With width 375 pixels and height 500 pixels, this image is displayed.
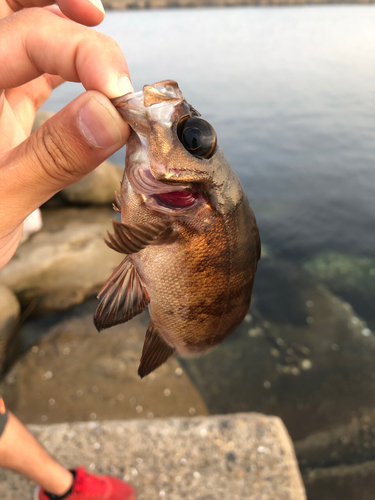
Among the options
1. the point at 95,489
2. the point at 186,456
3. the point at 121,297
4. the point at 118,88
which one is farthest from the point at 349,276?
the point at 118,88

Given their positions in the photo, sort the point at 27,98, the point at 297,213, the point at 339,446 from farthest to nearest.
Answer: the point at 297,213 → the point at 339,446 → the point at 27,98

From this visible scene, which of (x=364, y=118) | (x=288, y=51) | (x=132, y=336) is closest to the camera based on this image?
(x=132, y=336)

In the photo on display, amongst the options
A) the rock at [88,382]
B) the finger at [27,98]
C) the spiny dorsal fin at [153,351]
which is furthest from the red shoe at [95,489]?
the finger at [27,98]

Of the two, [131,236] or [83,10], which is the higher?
[83,10]

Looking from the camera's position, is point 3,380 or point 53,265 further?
point 53,265

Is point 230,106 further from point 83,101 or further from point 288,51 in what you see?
point 288,51

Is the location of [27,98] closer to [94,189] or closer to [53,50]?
[53,50]

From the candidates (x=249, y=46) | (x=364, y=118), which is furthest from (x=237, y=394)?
(x=249, y=46)

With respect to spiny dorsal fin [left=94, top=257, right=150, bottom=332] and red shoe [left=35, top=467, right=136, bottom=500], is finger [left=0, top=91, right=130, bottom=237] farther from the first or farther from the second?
red shoe [left=35, top=467, right=136, bottom=500]
